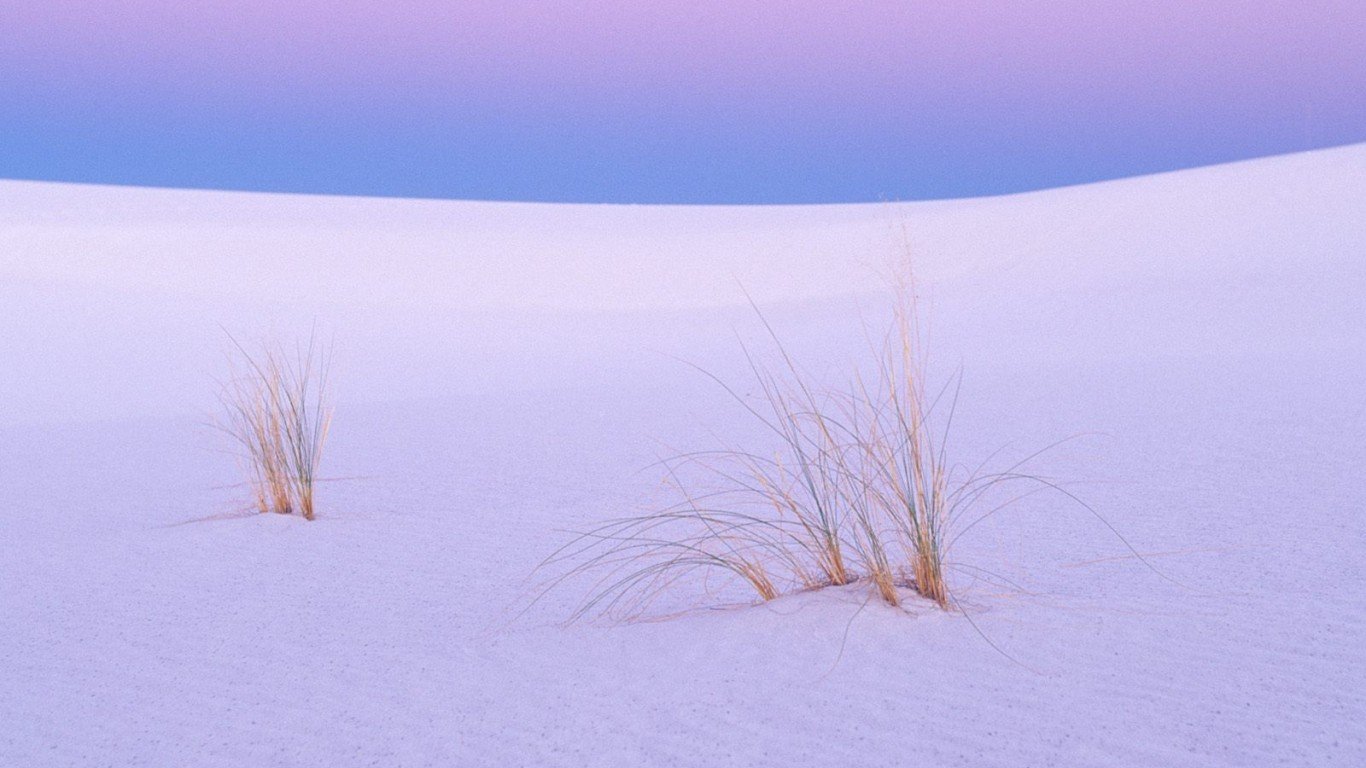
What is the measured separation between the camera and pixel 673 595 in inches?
98.0

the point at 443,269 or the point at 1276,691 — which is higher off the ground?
the point at 443,269

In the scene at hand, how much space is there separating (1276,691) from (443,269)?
15.4 meters

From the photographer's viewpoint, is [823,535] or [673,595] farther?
[823,535]

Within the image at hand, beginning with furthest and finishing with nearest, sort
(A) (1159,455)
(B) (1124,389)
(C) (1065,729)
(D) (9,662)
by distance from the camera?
1. (B) (1124,389)
2. (A) (1159,455)
3. (D) (9,662)
4. (C) (1065,729)

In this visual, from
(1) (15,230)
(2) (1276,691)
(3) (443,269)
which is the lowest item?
(2) (1276,691)

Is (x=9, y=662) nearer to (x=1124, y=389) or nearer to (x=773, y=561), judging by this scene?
(x=773, y=561)

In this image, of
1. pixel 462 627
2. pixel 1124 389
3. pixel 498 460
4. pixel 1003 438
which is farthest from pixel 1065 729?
pixel 1124 389

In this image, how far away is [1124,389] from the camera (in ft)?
20.0

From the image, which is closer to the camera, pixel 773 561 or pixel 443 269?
pixel 773 561

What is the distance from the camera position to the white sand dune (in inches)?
69.2

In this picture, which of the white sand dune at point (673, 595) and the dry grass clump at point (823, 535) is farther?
the dry grass clump at point (823, 535)

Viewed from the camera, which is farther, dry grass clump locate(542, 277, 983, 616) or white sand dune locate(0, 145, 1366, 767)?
dry grass clump locate(542, 277, 983, 616)

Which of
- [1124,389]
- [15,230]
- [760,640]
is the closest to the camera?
[760,640]

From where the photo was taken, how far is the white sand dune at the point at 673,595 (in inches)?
69.2
